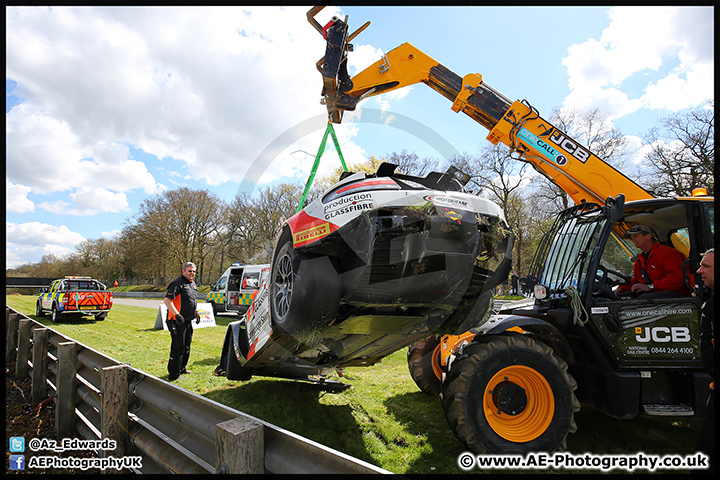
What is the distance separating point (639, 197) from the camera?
17.5 ft

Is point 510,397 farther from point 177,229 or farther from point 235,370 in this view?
point 177,229

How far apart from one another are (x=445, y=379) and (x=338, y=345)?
3.46 feet

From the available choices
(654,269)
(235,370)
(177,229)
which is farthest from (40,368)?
(177,229)

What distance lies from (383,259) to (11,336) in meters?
8.09

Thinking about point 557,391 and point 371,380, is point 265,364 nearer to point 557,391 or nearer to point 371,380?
point 371,380

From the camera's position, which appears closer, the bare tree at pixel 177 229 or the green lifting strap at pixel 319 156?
the green lifting strap at pixel 319 156

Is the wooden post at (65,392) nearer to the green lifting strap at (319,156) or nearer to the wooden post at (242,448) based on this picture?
the green lifting strap at (319,156)

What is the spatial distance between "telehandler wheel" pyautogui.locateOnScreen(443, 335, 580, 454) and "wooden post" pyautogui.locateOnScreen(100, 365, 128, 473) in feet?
8.64

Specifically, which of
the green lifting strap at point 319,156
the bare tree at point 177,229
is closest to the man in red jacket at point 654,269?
the green lifting strap at point 319,156

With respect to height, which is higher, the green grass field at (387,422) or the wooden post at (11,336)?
the wooden post at (11,336)

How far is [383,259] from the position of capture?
274 centimetres

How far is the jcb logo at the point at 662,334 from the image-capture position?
3588 millimetres

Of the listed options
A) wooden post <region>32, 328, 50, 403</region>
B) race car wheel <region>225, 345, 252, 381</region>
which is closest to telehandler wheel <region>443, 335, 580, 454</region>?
race car wheel <region>225, 345, 252, 381</region>

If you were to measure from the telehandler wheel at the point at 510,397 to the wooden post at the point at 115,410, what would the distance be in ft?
8.64
